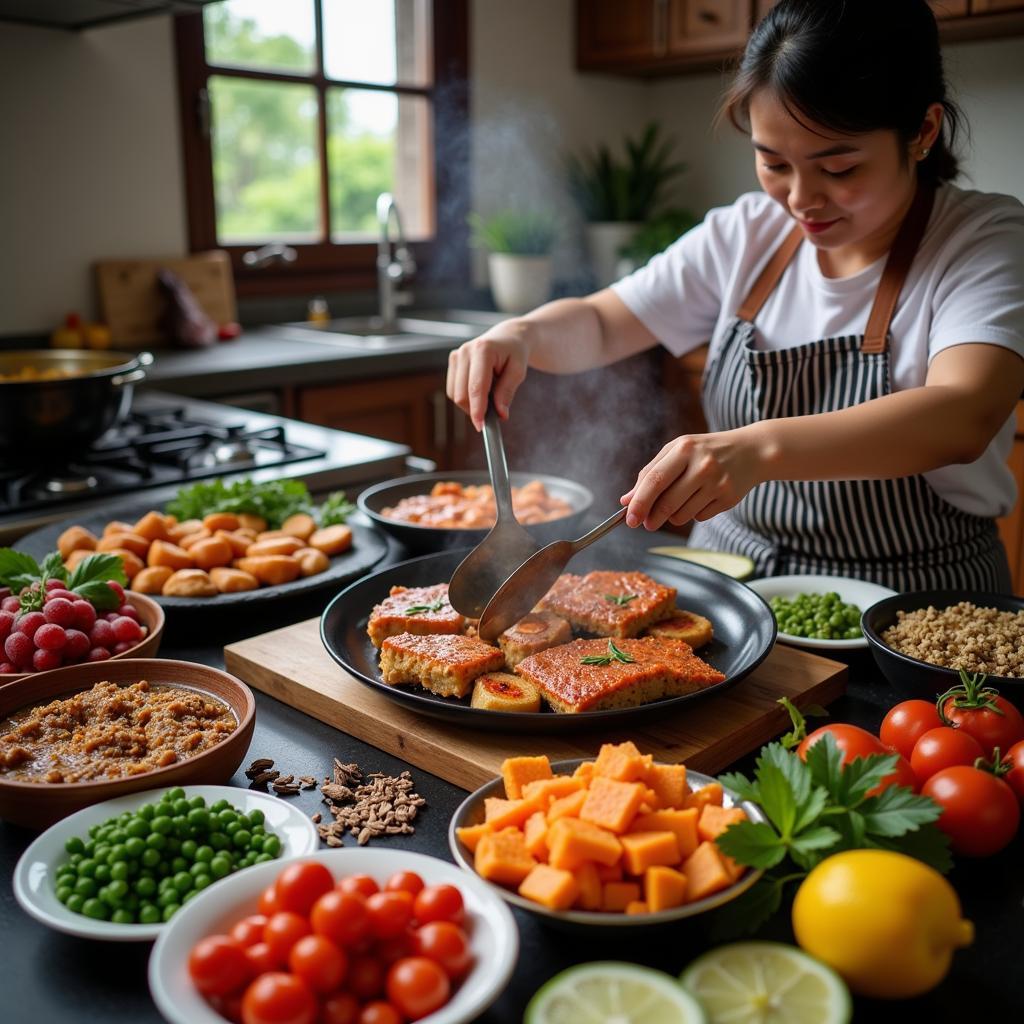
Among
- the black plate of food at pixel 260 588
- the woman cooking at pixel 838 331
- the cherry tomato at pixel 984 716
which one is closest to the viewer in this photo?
the cherry tomato at pixel 984 716

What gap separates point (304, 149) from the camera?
13.7ft

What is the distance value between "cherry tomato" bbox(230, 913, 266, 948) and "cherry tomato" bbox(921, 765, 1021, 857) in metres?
0.61

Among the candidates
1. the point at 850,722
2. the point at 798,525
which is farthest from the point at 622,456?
the point at 850,722

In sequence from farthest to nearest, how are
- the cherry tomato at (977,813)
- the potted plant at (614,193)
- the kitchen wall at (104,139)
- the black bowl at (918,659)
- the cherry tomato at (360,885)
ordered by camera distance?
the potted plant at (614,193) < the kitchen wall at (104,139) < the black bowl at (918,659) < the cherry tomato at (977,813) < the cherry tomato at (360,885)

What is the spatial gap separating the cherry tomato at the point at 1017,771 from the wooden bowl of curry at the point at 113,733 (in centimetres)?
78

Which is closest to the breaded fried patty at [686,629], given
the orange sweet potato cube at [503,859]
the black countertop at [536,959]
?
the black countertop at [536,959]

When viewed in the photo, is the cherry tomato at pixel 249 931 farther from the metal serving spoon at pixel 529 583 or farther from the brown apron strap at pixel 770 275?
the brown apron strap at pixel 770 275

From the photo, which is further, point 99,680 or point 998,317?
point 998,317

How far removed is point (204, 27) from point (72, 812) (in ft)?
11.5

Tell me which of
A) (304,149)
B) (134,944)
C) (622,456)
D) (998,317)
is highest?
(304,149)

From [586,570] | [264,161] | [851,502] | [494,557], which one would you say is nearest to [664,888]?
[494,557]

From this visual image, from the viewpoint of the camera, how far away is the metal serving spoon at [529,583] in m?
1.35

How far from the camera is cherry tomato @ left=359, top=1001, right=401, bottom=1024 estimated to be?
0.72m

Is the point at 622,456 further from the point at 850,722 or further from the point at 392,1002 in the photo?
the point at 392,1002
